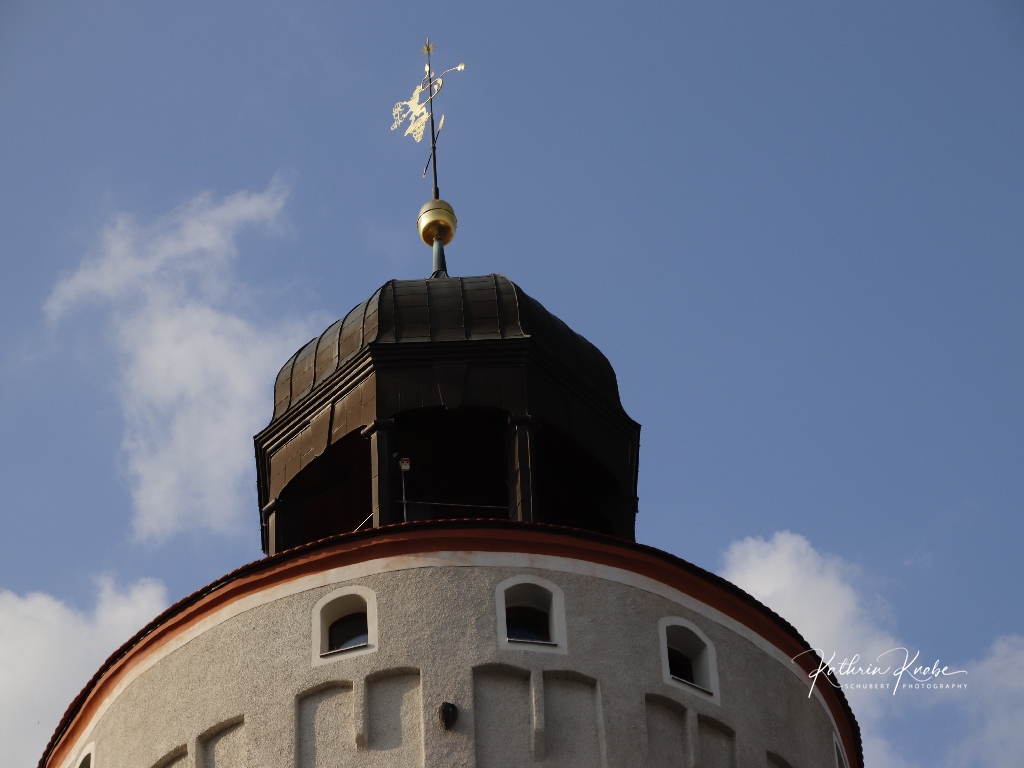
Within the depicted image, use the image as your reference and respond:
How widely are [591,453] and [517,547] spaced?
134 inches

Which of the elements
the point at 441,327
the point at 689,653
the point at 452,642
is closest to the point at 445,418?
the point at 441,327

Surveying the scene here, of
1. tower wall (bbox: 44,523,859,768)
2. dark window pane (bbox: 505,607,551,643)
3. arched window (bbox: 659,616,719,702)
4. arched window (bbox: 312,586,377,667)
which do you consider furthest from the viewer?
arched window (bbox: 659,616,719,702)

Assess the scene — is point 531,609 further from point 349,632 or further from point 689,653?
point 349,632

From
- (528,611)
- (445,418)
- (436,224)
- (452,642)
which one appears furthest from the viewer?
(436,224)

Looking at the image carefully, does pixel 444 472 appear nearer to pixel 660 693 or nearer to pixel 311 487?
pixel 311 487

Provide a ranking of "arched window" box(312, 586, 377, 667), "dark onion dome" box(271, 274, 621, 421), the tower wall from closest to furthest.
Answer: the tower wall < "arched window" box(312, 586, 377, 667) < "dark onion dome" box(271, 274, 621, 421)

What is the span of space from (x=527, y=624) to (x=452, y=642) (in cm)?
98

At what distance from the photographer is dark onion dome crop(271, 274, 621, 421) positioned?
25.3 meters

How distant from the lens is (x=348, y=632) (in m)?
21.5

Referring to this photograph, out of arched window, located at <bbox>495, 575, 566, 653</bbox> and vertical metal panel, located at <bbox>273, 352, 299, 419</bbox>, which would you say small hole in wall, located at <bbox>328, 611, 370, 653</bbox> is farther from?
vertical metal panel, located at <bbox>273, 352, 299, 419</bbox>

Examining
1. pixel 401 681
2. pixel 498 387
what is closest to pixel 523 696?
pixel 401 681

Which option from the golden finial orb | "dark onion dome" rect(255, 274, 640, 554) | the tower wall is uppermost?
the golden finial orb

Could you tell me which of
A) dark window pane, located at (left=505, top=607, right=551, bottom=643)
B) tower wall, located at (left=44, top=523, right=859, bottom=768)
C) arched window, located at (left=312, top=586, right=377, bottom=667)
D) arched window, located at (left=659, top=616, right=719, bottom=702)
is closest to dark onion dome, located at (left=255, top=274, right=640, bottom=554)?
tower wall, located at (left=44, top=523, right=859, bottom=768)

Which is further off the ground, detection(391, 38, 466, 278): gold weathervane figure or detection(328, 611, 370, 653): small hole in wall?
detection(391, 38, 466, 278): gold weathervane figure
